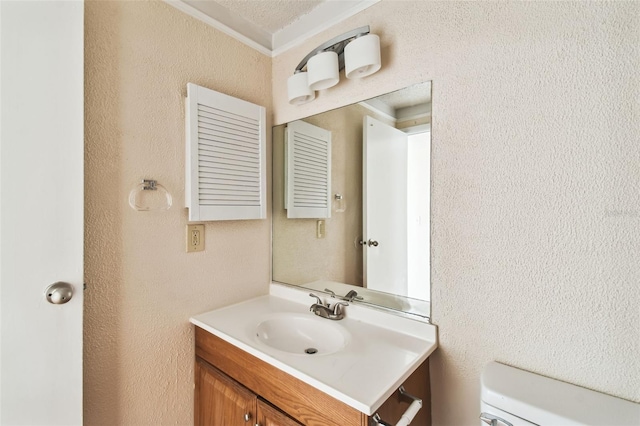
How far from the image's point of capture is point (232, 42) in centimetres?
148

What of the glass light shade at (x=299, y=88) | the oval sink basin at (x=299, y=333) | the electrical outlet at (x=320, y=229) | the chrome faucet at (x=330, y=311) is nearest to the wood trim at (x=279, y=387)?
the oval sink basin at (x=299, y=333)

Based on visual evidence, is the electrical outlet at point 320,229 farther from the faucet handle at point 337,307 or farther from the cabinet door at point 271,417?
the cabinet door at point 271,417

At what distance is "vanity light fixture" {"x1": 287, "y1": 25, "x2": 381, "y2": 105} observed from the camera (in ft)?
3.75

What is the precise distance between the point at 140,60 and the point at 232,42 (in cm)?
49

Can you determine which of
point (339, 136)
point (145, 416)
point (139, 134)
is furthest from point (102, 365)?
point (339, 136)

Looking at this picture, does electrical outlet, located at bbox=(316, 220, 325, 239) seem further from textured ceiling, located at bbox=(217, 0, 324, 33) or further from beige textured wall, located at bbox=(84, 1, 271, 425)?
textured ceiling, located at bbox=(217, 0, 324, 33)

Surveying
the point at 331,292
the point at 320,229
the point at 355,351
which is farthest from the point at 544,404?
the point at 320,229

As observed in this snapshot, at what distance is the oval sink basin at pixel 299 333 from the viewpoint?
1.22 metres

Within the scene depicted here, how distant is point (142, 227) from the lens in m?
1.17

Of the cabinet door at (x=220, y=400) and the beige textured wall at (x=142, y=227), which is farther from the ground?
the beige textured wall at (x=142, y=227)

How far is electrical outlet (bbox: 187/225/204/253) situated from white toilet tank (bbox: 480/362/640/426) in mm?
1215

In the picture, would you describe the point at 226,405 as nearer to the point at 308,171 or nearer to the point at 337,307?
the point at 337,307
